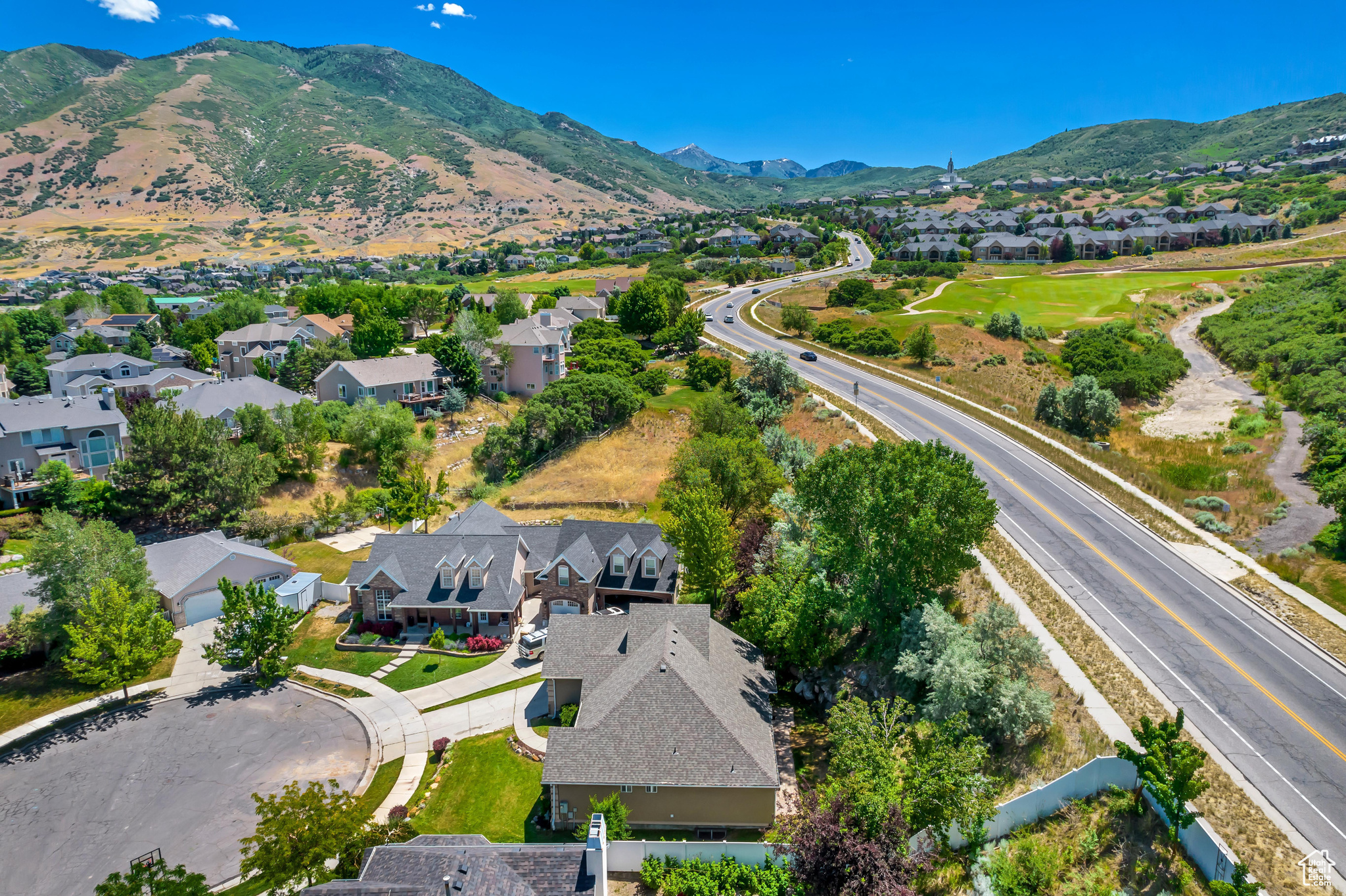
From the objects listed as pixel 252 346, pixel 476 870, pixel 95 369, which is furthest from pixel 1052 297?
pixel 95 369

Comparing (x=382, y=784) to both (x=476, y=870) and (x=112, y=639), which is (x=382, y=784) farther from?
(x=112, y=639)

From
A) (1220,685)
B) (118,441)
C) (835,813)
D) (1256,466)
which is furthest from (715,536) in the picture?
(118,441)

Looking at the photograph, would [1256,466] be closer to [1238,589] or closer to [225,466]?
[1238,589]

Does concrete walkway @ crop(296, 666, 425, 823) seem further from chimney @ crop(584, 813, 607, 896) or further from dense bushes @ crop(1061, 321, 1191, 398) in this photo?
dense bushes @ crop(1061, 321, 1191, 398)

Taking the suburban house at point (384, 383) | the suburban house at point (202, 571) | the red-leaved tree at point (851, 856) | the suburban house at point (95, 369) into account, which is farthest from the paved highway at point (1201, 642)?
the suburban house at point (95, 369)

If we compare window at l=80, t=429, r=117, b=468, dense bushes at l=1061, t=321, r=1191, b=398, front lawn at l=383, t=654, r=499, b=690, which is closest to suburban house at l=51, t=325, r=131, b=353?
window at l=80, t=429, r=117, b=468
